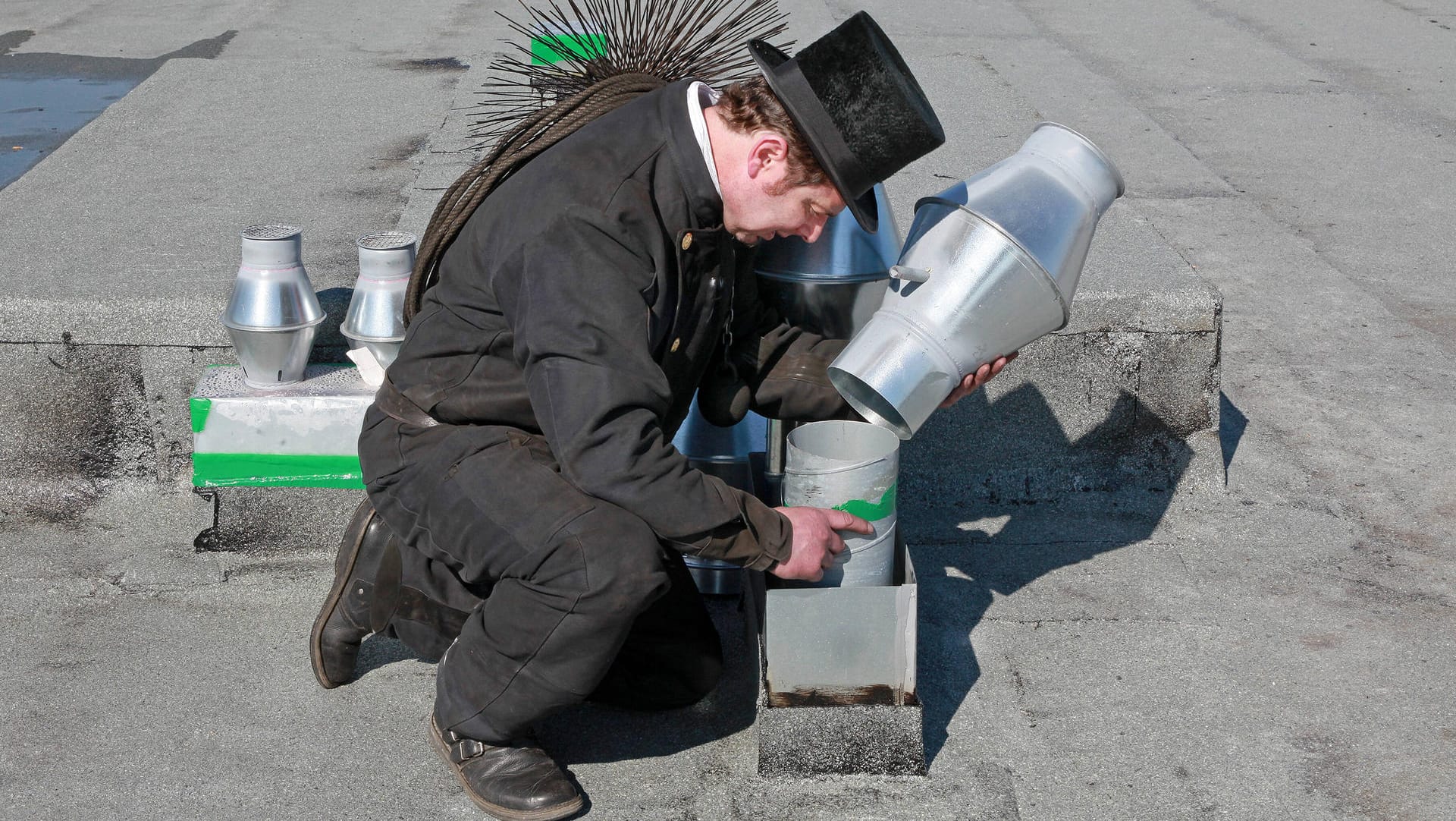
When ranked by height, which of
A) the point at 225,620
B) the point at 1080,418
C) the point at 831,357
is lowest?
the point at 225,620

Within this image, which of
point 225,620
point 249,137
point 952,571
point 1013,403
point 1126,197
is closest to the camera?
point 225,620

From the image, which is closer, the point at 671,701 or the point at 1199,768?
the point at 1199,768

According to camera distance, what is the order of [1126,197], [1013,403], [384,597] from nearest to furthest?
[384,597] → [1013,403] → [1126,197]

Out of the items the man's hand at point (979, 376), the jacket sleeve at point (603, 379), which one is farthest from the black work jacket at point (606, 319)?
the man's hand at point (979, 376)

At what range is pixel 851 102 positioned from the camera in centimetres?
237

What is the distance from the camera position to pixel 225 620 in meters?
3.27

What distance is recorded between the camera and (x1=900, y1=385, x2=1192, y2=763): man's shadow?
12.1 ft

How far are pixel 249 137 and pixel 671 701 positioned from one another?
332 cm

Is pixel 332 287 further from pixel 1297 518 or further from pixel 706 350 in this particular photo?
pixel 1297 518

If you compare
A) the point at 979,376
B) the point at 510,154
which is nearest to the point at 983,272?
the point at 979,376

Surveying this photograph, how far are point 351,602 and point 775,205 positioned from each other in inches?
51.1

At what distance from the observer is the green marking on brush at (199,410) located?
3.40m

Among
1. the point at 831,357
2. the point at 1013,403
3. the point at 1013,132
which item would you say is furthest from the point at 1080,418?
the point at 1013,132

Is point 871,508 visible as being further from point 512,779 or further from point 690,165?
point 512,779
